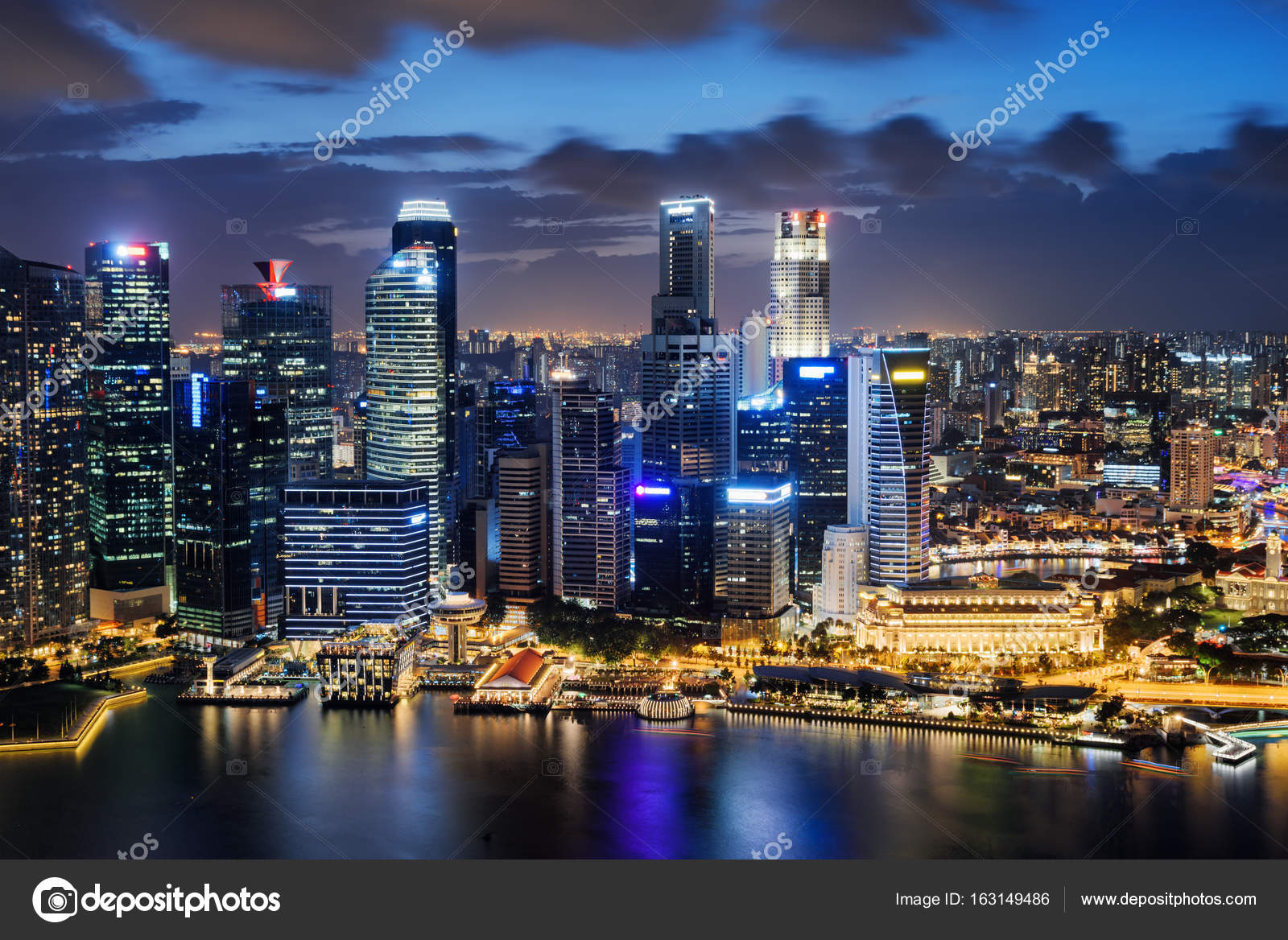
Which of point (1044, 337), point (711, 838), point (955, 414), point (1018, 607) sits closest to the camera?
point (711, 838)

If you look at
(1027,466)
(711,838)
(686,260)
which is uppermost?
(686,260)

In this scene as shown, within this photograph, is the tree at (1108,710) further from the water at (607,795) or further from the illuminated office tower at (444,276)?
the illuminated office tower at (444,276)

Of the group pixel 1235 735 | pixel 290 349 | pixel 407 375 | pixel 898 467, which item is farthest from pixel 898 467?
pixel 290 349

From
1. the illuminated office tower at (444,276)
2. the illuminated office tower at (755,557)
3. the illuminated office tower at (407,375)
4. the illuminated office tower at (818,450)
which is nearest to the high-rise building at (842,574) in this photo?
the illuminated office tower at (755,557)

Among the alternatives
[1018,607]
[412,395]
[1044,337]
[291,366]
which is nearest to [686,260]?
[412,395]

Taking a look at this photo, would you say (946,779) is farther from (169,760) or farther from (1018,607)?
(169,760)

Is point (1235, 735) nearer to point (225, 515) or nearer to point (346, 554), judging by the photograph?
point (346, 554)
